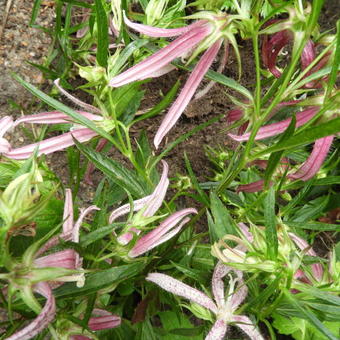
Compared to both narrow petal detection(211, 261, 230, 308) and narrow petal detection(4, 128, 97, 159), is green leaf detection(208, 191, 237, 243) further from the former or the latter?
narrow petal detection(4, 128, 97, 159)

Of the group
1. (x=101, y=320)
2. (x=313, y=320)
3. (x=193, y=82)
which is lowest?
(x=101, y=320)

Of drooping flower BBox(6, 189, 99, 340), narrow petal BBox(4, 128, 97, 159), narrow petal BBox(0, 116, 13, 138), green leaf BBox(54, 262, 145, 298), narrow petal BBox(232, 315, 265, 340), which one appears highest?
narrow petal BBox(0, 116, 13, 138)

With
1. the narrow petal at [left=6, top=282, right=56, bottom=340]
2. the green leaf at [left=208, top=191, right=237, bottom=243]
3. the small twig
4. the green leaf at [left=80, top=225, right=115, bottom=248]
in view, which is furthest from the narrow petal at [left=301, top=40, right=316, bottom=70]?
the small twig

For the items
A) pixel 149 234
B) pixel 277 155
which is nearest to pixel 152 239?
pixel 149 234

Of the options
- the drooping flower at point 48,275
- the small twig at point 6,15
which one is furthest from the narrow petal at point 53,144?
the small twig at point 6,15

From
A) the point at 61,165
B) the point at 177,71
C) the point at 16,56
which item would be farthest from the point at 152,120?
the point at 16,56

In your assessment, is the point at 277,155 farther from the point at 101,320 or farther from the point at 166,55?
the point at 101,320
